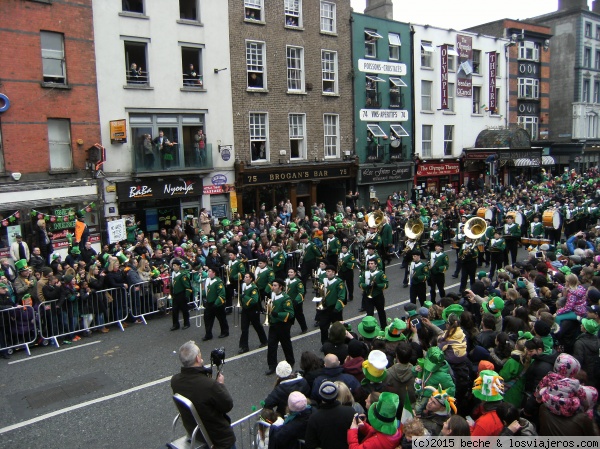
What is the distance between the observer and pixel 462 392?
Result: 21.2ft

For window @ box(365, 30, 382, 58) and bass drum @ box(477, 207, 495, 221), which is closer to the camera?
bass drum @ box(477, 207, 495, 221)

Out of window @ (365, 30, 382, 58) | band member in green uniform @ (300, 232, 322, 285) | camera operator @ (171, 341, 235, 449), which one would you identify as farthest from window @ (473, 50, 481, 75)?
camera operator @ (171, 341, 235, 449)

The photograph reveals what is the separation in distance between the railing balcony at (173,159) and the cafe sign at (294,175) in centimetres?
220

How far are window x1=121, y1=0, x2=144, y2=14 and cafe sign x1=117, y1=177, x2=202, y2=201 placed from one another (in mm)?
6529

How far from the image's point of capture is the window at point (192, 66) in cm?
2210

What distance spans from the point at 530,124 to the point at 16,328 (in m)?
40.9

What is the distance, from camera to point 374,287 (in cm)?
1177

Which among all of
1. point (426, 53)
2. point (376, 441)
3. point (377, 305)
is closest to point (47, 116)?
point (377, 305)

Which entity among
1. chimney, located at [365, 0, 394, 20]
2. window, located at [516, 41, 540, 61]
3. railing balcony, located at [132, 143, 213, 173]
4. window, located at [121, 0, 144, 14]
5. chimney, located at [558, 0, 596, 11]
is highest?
chimney, located at [558, 0, 596, 11]

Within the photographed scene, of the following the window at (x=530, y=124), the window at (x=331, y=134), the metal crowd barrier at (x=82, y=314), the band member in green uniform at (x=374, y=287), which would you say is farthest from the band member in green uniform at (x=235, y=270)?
the window at (x=530, y=124)

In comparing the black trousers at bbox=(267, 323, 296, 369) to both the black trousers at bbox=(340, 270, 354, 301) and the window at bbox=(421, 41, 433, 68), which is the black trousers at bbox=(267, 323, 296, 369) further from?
the window at bbox=(421, 41, 433, 68)

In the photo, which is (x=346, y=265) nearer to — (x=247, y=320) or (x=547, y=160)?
(x=247, y=320)

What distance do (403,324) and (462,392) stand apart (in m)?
A: 1.43

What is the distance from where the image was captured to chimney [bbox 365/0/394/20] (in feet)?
105
